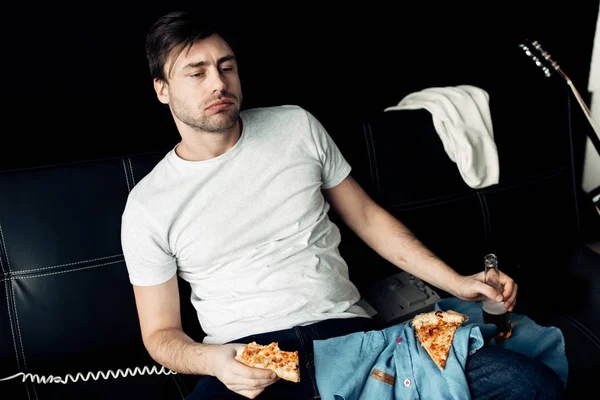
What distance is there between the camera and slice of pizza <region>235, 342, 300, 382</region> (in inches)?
55.4

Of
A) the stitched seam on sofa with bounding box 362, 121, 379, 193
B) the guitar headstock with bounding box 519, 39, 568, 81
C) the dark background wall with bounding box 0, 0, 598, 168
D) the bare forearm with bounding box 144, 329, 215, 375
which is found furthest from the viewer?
the guitar headstock with bounding box 519, 39, 568, 81

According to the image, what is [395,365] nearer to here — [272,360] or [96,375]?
[272,360]

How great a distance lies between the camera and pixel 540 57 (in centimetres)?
258

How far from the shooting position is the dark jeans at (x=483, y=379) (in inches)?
56.7

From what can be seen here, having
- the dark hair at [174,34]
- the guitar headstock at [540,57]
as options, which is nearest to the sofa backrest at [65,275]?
the dark hair at [174,34]

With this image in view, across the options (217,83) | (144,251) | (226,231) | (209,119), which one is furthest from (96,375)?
(217,83)

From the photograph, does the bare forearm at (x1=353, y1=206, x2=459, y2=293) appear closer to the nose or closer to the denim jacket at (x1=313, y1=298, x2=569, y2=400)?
the denim jacket at (x1=313, y1=298, x2=569, y2=400)

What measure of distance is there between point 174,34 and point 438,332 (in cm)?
113

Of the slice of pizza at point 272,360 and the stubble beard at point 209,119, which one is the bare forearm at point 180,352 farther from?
the stubble beard at point 209,119

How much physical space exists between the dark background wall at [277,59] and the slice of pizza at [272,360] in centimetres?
104

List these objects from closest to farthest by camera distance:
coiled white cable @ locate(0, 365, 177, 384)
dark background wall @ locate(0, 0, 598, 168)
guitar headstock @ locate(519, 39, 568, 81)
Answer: coiled white cable @ locate(0, 365, 177, 384)
dark background wall @ locate(0, 0, 598, 168)
guitar headstock @ locate(519, 39, 568, 81)

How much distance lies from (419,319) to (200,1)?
1389mm

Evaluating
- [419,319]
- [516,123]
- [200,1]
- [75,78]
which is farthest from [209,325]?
[516,123]

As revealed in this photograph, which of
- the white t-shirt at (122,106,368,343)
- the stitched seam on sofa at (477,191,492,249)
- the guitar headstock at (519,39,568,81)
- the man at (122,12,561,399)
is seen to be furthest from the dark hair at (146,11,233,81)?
the guitar headstock at (519,39,568,81)
